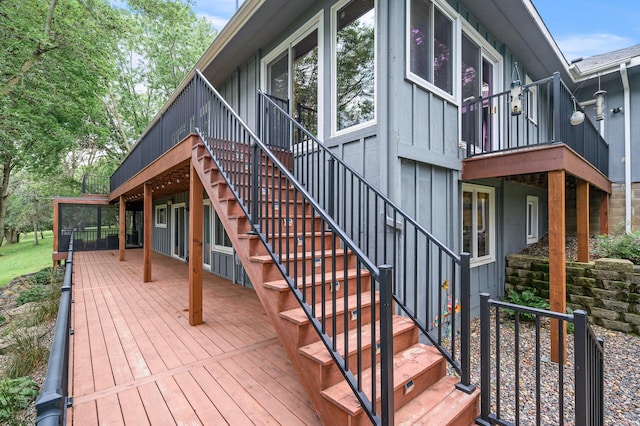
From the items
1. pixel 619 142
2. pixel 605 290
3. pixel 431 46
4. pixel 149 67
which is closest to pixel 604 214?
pixel 619 142

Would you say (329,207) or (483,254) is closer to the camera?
(329,207)

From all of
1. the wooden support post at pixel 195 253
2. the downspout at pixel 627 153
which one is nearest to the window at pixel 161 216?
the wooden support post at pixel 195 253

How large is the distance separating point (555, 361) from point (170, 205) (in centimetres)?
1186

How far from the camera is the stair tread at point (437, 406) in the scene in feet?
6.45

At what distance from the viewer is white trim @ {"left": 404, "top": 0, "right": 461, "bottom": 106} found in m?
3.67

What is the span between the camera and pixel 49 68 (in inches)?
352

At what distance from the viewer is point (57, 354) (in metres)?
1.42

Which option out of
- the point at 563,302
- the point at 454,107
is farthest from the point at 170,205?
the point at 563,302

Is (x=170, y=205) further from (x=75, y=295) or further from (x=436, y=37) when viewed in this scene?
(x=436, y=37)

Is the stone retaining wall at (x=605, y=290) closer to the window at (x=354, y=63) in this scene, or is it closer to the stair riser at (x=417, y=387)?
the stair riser at (x=417, y=387)

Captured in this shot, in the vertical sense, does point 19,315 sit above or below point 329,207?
below

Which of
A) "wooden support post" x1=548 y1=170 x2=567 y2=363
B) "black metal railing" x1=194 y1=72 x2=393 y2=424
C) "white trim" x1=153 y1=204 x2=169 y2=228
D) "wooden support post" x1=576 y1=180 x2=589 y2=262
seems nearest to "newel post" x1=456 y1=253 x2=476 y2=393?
"black metal railing" x1=194 y1=72 x2=393 y2=424

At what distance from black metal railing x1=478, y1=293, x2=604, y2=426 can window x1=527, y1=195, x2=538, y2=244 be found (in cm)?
359

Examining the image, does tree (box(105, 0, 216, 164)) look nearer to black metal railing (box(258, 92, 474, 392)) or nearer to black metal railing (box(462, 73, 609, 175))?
black metal railing (box(462, 73, 609, 175))
